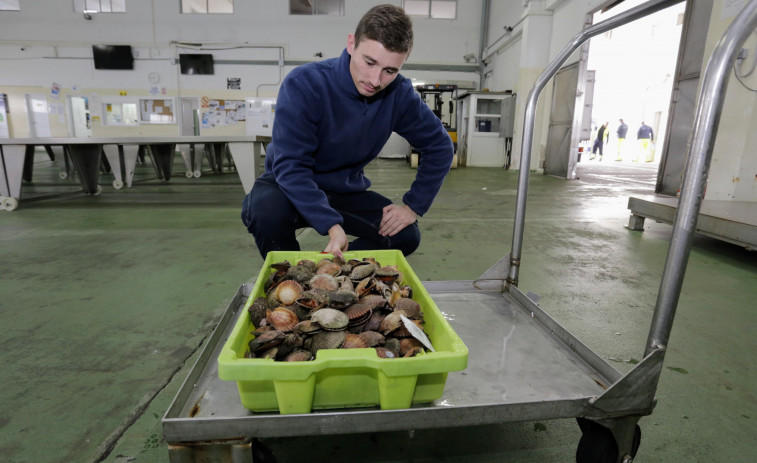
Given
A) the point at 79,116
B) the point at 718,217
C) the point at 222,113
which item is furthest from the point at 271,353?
the point at 79,116

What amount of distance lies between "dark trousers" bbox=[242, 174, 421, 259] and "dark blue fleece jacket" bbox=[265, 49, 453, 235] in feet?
0.19

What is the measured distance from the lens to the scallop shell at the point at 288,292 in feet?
2.72

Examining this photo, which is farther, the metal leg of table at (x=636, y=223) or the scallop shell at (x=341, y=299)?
the metal leg of table at (x=636, y=223)

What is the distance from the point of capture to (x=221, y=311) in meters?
1.40

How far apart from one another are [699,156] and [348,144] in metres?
0.96

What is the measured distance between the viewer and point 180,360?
1.09 meters

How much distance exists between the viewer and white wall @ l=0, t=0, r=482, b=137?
9.20 m

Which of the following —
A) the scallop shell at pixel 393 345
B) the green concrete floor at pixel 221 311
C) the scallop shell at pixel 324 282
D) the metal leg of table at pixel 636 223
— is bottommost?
the green concrete floor at pixel 221 311

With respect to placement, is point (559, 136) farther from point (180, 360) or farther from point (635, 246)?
point (180, 360)

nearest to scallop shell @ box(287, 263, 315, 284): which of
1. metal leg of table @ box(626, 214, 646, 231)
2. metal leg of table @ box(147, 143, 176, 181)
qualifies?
metal leg of table @ box(626, 214, 646, 231)

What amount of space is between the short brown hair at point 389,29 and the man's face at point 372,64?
0.05ft

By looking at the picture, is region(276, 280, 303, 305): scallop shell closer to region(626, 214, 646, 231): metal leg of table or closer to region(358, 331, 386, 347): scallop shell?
region(358, 331, 386, 347): scallop shell

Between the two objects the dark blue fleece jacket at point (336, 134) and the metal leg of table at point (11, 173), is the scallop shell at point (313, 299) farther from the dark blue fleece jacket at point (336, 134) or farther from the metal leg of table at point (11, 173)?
the metal leg of table at point (11, 173)

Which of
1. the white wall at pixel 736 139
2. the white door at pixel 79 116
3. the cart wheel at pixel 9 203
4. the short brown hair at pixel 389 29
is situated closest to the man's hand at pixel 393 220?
the short brown hair at pixel 389 29
